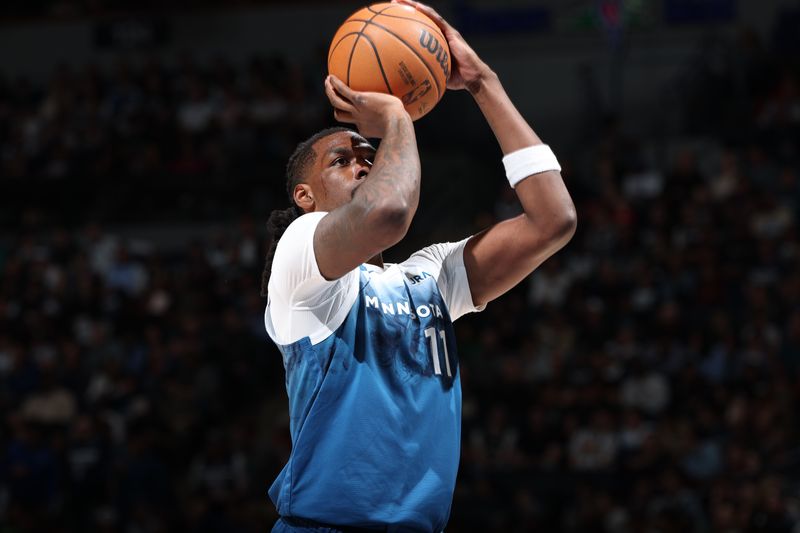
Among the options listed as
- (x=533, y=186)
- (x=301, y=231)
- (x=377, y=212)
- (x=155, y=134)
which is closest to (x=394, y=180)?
(x=377, y=212)

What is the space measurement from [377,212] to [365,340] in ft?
1.58

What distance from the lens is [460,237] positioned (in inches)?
562

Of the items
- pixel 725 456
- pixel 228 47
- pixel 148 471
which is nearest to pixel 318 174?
pixel 725 456

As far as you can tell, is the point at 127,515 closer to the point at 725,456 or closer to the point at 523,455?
the point at 523,455

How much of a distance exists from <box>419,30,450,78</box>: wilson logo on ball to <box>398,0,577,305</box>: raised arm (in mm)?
112

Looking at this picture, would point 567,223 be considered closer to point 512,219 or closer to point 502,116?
point 512,219

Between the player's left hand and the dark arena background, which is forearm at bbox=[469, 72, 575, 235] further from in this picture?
the dark arena background

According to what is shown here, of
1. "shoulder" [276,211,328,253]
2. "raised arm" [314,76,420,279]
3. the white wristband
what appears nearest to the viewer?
"raised arm" [314,76,420,279]

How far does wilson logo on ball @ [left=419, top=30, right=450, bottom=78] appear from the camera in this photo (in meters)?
3.88

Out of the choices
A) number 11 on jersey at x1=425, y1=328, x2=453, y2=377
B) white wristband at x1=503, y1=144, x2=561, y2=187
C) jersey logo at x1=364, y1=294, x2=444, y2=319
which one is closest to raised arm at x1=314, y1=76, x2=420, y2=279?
jersey logo at x1=364, y1=294, x2=444, y2=319

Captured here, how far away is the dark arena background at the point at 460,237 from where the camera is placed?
36.0 ft

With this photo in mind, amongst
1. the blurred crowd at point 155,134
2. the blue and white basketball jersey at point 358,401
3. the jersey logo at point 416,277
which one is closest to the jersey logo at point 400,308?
the blue and white basketball jersey at point 358,401

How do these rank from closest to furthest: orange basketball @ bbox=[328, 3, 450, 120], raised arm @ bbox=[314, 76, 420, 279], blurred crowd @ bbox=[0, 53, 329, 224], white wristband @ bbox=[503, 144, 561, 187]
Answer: raised arm @ bbox=[314, 76, 420, 279] < orange basketball @ bbox=[328, 3, 450, 120] < white wristband @ bbox=[503, 144, 561, 187] < blurred crowd @ bbox=[0, 53, 329, 224]

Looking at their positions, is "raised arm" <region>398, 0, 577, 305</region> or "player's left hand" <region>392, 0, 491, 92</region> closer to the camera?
"raised arm" <region>398, 0, 577, 305</region>
